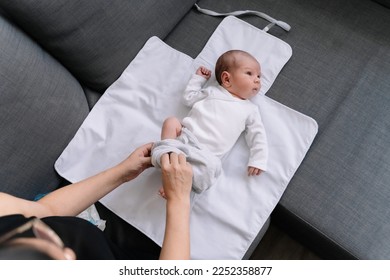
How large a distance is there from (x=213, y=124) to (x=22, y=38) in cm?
64

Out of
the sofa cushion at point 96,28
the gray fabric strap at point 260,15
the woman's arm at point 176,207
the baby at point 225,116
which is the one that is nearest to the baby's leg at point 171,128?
the baby at point 225,116

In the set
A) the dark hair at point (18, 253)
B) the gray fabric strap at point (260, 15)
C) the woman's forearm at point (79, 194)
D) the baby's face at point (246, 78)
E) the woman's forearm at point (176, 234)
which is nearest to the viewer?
the dark hair at point (18, 253)

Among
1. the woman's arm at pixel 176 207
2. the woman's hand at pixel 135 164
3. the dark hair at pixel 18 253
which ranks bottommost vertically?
the woman's hand at pixel 135 164

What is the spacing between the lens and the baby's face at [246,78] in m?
1.23

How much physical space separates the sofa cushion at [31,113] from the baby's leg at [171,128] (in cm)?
32

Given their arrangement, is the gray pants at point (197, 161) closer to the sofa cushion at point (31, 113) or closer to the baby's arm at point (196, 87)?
the baby's arm at point (196, 87)

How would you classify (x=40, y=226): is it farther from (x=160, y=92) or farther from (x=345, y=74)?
(x=345, y=74)

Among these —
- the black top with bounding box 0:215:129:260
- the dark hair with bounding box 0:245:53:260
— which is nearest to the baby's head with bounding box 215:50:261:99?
the black top with bounding box 0:215:129:260

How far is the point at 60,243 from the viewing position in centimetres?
80

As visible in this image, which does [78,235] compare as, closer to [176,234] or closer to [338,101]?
[176,234]

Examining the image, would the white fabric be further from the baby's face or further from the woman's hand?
the woman's hand

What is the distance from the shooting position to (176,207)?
0.92m

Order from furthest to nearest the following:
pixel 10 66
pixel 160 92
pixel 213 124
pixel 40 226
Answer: pixel 160 92, pixel 213 124, pixel 10 66, pixel 40 226

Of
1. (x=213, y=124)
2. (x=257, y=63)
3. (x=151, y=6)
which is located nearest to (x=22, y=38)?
(x=151, y=6)
